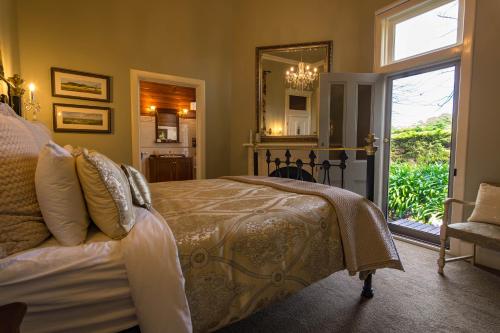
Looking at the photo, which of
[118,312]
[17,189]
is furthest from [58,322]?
[17,189]

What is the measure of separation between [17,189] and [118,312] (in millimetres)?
548

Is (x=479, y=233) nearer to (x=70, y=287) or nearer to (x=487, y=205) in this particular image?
(x=487, y=205)

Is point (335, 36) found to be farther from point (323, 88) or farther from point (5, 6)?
point (5, 6)

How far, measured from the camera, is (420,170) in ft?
11.7

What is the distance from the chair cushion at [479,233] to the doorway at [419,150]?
848mm

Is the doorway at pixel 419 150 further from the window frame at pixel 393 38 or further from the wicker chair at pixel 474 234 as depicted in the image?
the wicker chair at pixel 474 234

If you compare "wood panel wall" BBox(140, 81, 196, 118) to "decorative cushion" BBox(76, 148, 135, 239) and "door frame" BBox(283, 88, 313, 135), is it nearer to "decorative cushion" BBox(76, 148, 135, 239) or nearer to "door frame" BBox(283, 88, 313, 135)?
"door frame" BBox(283, 88, 313, 135)

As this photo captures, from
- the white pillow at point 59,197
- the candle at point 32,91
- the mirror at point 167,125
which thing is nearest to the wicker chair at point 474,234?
the white pillow at point 59,197

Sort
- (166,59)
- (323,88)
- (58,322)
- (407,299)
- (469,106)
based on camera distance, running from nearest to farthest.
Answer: (58,322) < (407,299) < (469,106) < (323,88) < (166,59)

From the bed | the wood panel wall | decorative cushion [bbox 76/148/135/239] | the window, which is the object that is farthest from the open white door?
the wood panel wall

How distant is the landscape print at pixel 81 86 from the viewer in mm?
3154

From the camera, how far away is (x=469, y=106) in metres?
2.56

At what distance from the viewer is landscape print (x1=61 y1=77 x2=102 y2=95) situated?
10.3 ft

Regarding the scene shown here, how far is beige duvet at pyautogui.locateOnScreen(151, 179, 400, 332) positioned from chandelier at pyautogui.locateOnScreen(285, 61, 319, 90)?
8.72 feet
